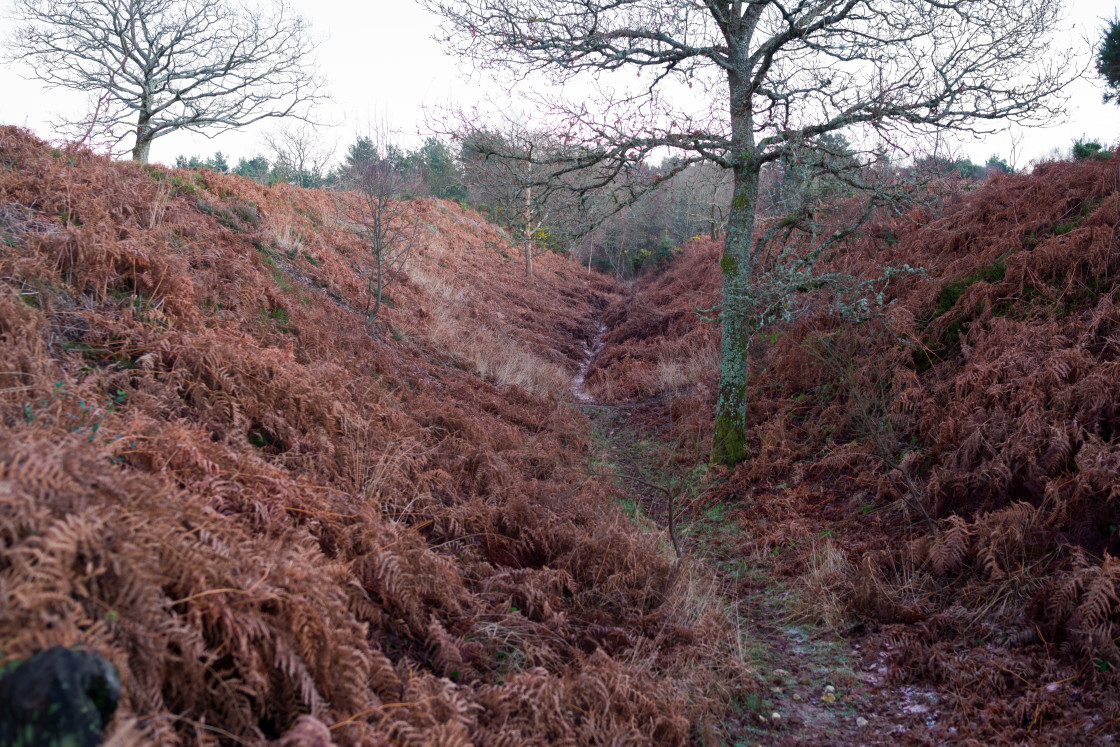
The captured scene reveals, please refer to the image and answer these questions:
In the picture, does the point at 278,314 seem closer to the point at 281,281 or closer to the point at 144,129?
the point at 281,281

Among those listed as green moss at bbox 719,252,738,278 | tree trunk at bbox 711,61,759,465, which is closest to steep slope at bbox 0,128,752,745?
tree trunk at bbox 711,61,759,465

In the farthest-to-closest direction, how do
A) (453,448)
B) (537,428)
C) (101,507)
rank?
(537,428) → (453,448) → (101,507)

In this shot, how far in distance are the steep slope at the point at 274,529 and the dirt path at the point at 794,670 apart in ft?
0.83

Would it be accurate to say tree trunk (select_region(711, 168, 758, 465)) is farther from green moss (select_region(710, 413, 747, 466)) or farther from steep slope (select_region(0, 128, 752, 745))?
steep slope (select_region(0, 128, 752, 745))

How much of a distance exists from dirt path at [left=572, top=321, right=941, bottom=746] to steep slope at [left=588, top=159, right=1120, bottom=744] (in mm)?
108

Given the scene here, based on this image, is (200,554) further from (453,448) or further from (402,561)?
(453,448)

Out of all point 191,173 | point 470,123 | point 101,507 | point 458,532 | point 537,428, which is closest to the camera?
point 101,507

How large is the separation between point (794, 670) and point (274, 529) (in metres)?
2.99

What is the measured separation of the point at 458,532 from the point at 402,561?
1.02 metres

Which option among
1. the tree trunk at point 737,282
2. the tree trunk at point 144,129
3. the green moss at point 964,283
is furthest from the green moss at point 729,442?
the tree trunk at point 144,129

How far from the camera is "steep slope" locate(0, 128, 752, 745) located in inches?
65.4

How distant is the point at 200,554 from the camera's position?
6.35 feet

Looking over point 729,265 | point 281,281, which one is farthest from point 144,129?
point 729,265

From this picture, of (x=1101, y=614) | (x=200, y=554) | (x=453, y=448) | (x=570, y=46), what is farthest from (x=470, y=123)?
(x=1101, y=614)
